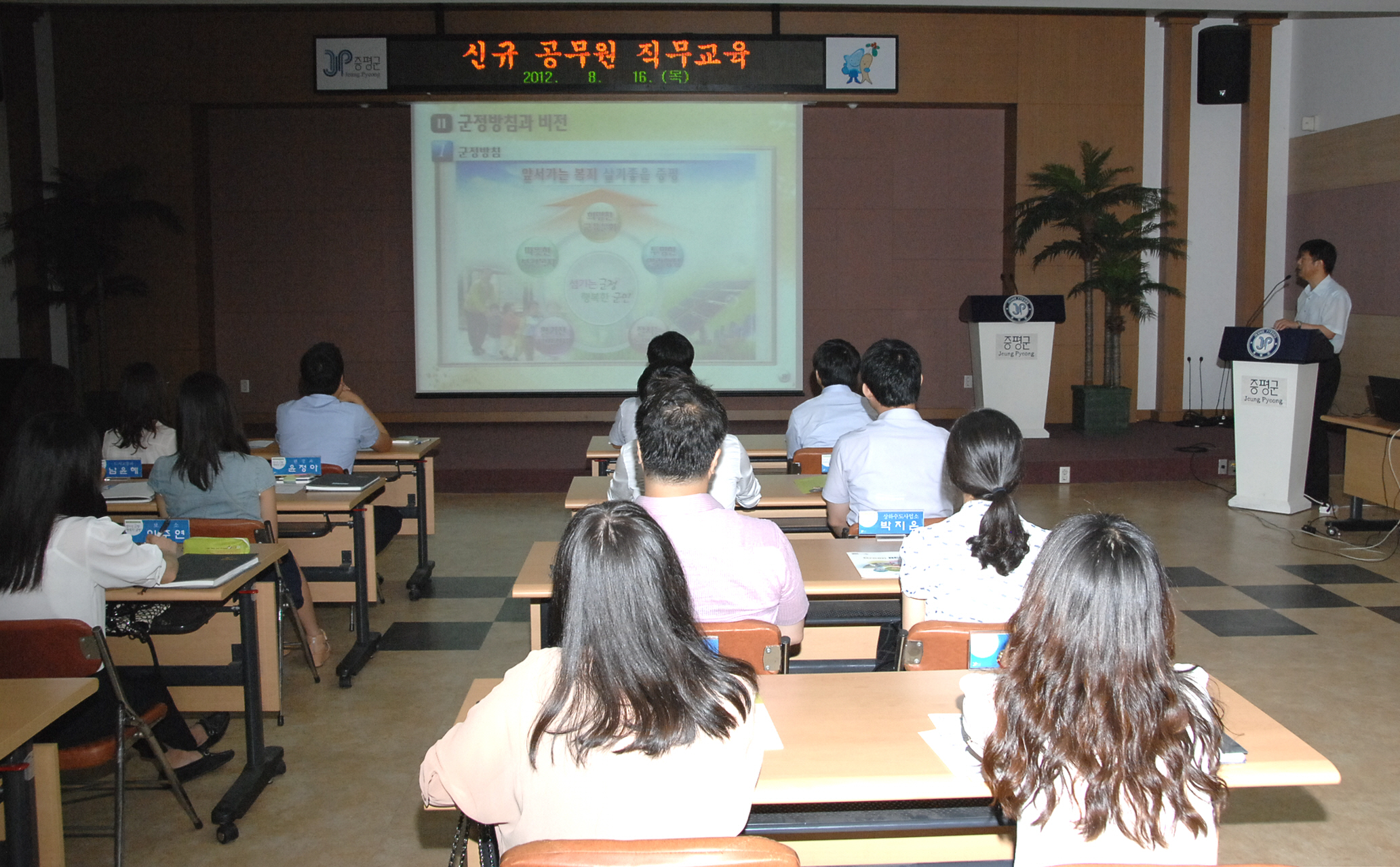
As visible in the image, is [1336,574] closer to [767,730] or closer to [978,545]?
[978,545]

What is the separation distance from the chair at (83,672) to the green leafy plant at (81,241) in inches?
239

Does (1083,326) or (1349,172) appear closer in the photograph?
(1349,172)

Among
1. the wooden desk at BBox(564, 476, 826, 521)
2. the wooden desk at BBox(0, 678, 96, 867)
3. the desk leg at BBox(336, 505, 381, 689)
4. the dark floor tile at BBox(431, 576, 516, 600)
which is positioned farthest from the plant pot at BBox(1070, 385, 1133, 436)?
the wooden desk at BBox(0, 678, 96, 867)

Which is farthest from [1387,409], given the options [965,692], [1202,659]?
[965,692]

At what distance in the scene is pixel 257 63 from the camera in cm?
809

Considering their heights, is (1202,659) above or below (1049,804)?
below

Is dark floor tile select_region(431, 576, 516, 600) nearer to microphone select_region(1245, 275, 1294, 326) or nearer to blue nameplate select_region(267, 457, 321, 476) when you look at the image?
blue nameplate select_region(267, 457, 321, 476)

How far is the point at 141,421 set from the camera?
4051 millimetres

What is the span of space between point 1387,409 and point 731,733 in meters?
5.20

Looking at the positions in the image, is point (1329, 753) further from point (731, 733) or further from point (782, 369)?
point (782, 369)

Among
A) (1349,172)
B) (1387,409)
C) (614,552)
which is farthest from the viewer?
(1349,172)

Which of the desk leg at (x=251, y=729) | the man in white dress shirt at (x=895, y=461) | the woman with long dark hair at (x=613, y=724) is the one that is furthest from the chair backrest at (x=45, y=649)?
the man in white dress shirt at (x=895, y=461)

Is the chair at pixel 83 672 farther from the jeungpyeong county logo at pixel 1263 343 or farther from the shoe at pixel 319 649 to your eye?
the jeungpyeong county logo at pixel 1263 343

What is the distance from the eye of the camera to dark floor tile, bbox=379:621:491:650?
4.04 meters
